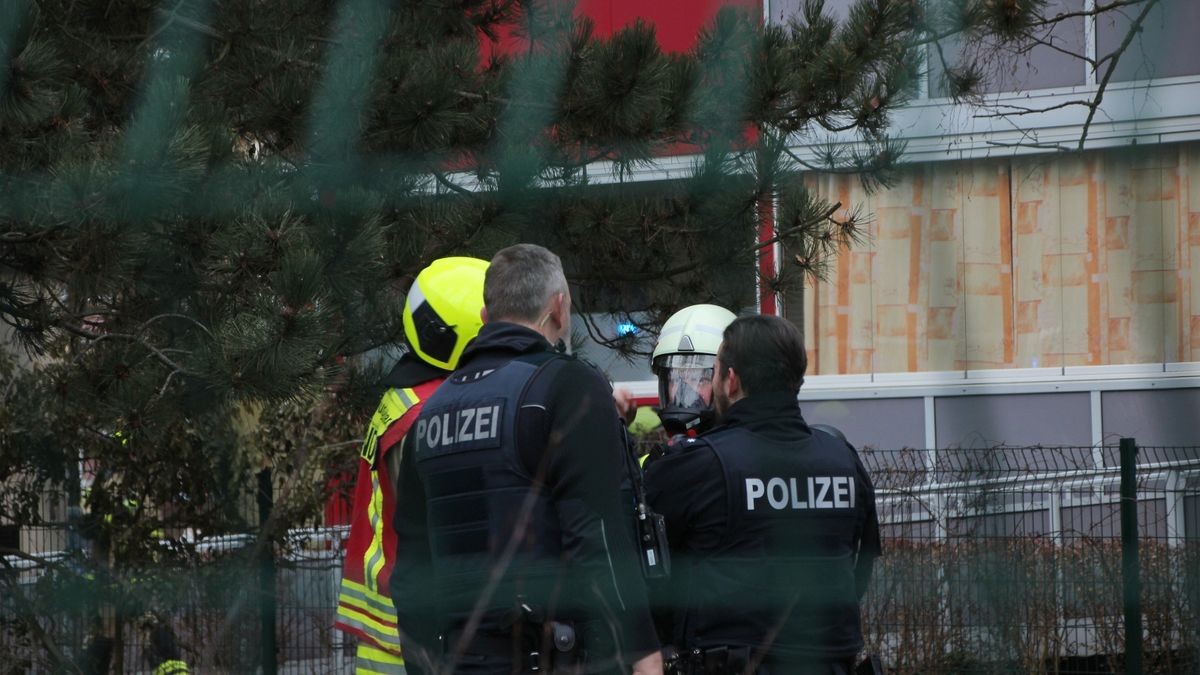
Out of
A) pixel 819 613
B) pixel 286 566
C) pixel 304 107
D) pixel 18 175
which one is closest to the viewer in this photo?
pixel 819 613

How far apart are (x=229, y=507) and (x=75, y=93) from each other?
2.88 metres

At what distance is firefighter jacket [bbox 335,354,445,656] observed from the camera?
9.01ft

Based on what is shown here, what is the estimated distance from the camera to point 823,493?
2.78m

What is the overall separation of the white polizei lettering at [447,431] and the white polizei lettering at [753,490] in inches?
24.4

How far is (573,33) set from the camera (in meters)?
4.53

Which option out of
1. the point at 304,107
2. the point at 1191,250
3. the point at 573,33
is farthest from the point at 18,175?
the point at 1191,250

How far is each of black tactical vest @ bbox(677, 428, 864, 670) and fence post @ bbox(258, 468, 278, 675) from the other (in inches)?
124

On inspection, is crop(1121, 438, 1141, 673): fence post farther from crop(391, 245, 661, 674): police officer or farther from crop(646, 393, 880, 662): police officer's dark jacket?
crop(391, 245, 661, 674): police officer

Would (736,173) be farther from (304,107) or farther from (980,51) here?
(980,51)

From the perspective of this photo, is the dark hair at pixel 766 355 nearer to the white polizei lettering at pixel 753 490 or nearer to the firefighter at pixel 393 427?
the white polizei lettering at pixel 753 490

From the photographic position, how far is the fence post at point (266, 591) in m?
5.57

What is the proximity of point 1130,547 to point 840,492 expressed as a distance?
9.18ft

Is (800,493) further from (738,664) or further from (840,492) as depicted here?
(738,664)

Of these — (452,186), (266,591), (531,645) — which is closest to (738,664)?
(531,645)
